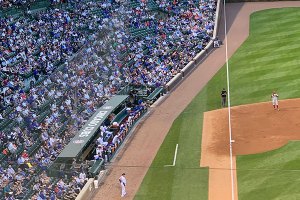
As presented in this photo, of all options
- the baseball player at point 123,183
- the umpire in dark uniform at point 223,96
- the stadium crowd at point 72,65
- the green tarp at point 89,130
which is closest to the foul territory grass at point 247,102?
the umpire in dark uniform at point 223,96

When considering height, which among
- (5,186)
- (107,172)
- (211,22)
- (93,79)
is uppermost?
(211,22)

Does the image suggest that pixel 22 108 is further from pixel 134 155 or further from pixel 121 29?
pixel 121 29

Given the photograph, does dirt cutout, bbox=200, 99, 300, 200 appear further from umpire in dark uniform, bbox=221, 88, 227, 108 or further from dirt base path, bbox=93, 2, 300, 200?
dirt base path, bbox=93, 2, 300, 200

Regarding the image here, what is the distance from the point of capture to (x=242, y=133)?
114 feet

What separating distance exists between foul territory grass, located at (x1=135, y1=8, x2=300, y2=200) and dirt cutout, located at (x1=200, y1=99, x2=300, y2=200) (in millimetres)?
507

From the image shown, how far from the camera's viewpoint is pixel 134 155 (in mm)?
34156

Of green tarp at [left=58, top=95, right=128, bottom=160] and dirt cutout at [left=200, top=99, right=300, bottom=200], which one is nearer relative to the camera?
dirt cutout at [left=200, top=99, right=300, bottom=200]

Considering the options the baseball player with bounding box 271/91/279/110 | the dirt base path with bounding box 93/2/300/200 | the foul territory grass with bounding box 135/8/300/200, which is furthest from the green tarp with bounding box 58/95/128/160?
the baseball player with bounding box 271/91/279/110

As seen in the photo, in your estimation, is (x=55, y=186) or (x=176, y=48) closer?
(x=55, y=186)

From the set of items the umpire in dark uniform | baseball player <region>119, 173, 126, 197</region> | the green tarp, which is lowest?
baseball player <region>119, 173, 126, 197</region>

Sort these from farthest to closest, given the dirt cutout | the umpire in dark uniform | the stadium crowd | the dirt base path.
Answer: the umpire in dark uniform
the dirt base path
the stadium crowd
the dirt cutout

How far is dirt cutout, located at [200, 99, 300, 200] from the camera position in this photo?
30.4 m

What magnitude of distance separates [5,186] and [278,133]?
47.5ft

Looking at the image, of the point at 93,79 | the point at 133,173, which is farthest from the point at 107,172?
the point at 93,79
